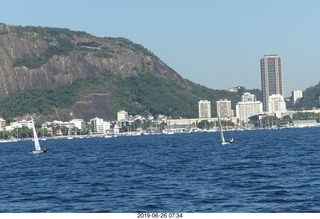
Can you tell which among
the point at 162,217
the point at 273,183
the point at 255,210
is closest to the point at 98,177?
the point at 273,183

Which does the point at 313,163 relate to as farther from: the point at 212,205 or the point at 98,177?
the point at 212,205

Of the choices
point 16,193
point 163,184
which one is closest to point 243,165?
point 163,184

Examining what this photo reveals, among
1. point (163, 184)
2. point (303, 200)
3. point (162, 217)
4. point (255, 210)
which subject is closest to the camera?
point (162, 217)

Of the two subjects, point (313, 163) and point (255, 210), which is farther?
point (313, 163)

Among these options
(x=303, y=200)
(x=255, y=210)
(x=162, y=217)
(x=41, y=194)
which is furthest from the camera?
(x=41, y=194)

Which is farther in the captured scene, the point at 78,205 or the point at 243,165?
the point at 243,165

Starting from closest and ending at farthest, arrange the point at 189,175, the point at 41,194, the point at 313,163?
the point at 41,194 → the point at 189,175 → the point at 313,163

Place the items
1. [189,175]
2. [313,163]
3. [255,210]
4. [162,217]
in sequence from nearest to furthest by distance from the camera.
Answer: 1. [162,217]
2. [255,210]
3. [189,175]
4. [313,163]

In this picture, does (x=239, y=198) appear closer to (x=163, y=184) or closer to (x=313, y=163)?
(x=163, y=184)
